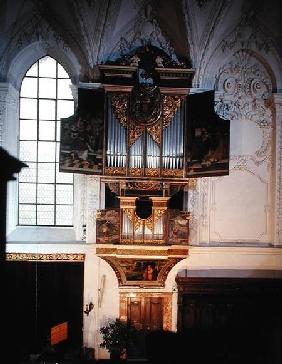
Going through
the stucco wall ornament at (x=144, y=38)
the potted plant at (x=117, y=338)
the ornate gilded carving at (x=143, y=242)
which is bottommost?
the potted plant at (x=117, y=338)

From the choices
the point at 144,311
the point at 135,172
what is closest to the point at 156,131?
the point at 135,172

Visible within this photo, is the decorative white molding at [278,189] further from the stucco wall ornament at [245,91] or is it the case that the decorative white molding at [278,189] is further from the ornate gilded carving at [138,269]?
the ornate gilded carving at [138,269]

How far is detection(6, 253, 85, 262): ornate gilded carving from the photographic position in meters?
11.9

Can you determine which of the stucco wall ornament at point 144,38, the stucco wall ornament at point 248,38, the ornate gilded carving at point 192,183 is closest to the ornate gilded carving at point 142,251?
the ornate gilded carving at point 192,183

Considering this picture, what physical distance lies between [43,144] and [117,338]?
17.7ft

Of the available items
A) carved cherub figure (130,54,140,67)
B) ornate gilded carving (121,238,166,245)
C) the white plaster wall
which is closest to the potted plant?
ornate gilded carving (121,238,166,245)

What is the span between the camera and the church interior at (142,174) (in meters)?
11.2

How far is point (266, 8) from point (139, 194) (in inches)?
234

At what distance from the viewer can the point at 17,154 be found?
12.3 meters

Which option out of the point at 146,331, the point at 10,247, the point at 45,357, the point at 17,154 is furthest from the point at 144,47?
the point at 45,357

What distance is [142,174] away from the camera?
11180 mm

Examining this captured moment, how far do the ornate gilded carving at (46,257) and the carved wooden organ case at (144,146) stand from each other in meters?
0.88

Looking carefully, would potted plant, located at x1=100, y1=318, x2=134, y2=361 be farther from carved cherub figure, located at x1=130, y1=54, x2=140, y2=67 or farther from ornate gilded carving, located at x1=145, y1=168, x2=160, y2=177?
carved cherub figure, located at x1=130, y1=54, x2=140, y2=67

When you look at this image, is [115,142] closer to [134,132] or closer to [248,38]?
[134,132]
